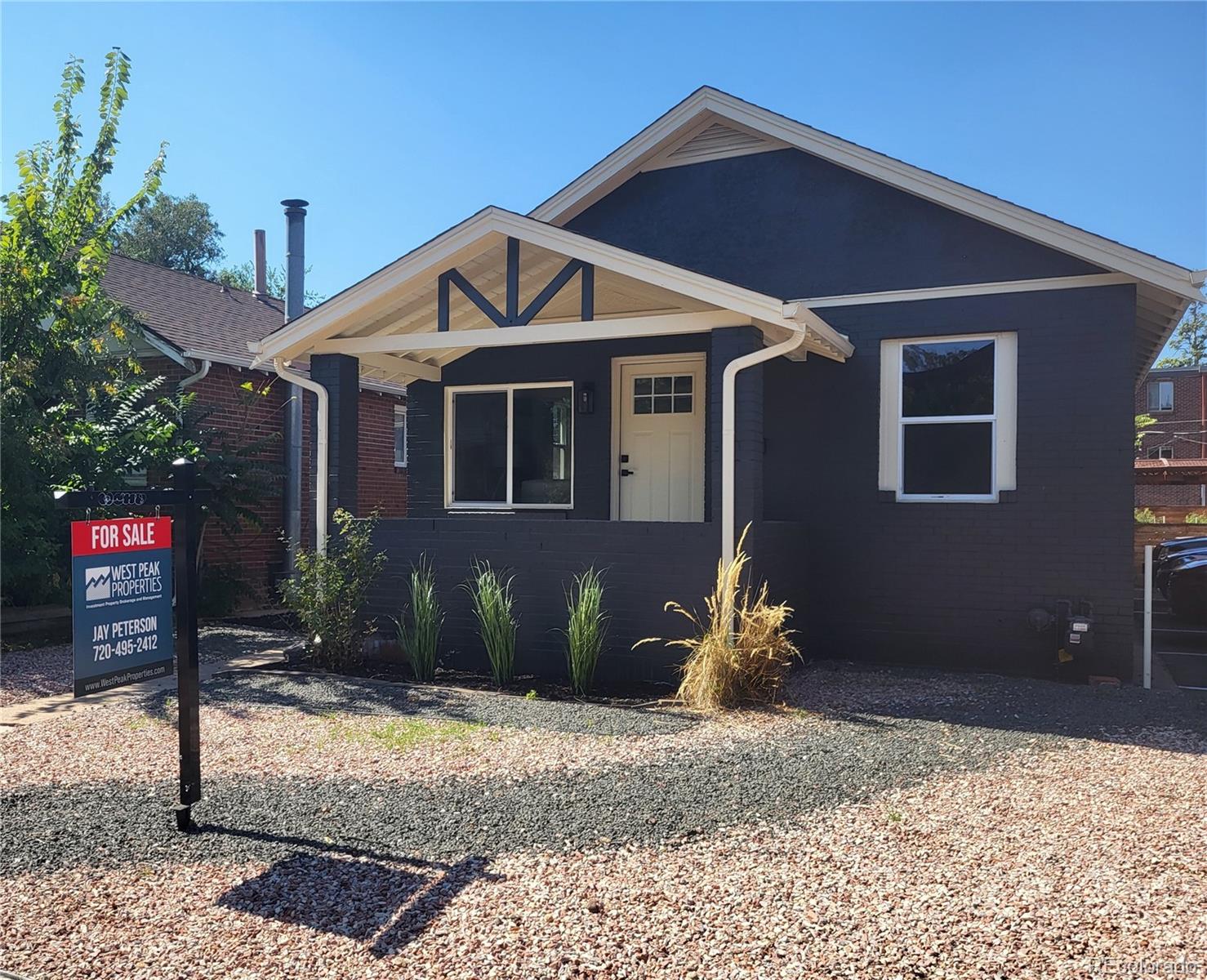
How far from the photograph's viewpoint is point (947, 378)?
8.40 m

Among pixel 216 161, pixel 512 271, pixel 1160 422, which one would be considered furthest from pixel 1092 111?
pixel 1160 422

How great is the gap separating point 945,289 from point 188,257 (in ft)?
128

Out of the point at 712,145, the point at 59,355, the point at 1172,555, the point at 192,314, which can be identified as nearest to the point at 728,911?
the point at 712,145

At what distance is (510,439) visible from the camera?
10.4 metres

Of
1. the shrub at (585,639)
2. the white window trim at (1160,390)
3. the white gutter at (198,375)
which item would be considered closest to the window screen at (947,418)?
the shrub at (585,639)

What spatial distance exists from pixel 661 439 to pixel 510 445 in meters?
1.81

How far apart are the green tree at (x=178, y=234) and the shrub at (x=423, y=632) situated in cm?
3559

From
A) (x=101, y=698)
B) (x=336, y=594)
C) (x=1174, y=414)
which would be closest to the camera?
(x=101, y=698)

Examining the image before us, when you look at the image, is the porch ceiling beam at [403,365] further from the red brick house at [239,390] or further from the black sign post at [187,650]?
A: the black sign post at [187,650]

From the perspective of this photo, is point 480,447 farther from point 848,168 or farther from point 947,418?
point 947,418

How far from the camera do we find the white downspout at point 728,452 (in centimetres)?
698

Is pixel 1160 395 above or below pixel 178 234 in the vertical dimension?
below

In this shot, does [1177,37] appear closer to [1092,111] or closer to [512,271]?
[1092,111]

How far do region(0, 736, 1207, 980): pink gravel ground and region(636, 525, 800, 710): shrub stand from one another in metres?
2.36
